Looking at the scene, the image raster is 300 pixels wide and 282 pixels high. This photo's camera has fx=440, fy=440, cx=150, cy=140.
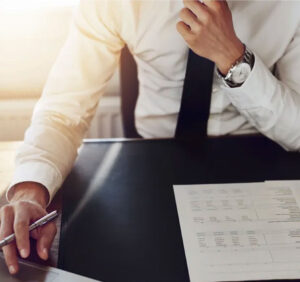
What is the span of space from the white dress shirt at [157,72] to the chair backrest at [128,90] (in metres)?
0.15

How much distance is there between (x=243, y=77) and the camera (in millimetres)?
812

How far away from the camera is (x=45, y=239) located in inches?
24.9

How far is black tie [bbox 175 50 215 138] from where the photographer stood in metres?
0.87

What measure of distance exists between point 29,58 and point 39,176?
0.69m

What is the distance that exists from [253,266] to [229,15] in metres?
0.45

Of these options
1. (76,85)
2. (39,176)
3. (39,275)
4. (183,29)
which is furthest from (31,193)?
(183,29)

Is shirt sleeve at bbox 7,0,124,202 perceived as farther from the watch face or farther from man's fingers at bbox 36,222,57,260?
the watch face

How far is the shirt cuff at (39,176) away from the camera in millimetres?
738

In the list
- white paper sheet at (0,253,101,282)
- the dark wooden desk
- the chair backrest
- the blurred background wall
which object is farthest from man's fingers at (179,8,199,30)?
the blurred background wall

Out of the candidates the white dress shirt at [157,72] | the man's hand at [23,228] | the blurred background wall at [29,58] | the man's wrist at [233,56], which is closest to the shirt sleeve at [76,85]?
the white dress shirt at [157,72]

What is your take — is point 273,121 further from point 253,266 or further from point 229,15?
point 253,266

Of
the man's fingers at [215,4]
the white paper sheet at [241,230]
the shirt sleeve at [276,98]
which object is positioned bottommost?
the white paper sheet at [241,230]

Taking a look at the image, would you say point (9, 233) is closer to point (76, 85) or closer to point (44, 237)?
point (44, 237)

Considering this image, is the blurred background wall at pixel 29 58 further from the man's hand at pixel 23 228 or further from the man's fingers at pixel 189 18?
the man's hand at pixel 23 228
